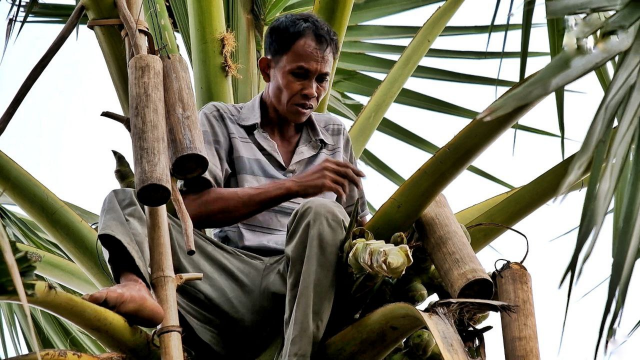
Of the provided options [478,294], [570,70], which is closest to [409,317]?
[478,294]

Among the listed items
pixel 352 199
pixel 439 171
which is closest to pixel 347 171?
pixel 439 171

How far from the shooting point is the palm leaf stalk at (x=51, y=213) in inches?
119

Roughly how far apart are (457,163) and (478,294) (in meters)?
0.36

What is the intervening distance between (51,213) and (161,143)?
0.95 m

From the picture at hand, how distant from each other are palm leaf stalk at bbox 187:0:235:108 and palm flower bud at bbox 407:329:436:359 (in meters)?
1.41

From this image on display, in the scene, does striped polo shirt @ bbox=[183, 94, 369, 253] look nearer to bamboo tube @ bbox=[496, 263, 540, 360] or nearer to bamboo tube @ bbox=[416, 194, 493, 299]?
bamboo tube @ bbox=[416, 194, 493, 299]

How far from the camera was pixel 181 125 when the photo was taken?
2367mm

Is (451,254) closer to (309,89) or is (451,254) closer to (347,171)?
(347,171)

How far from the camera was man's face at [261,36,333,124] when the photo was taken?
11.2 ft

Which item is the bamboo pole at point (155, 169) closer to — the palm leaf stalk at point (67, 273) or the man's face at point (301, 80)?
the man's face at point (301, 80)

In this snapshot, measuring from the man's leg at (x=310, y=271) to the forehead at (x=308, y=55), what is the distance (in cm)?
77

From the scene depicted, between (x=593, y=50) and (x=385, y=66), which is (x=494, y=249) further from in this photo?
(x=593, y=50)

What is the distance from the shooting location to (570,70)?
65.3 inches

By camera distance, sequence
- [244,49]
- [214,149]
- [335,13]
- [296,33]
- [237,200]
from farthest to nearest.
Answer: [244,49], [335,13], [296,33], [214,149], [237,200]
